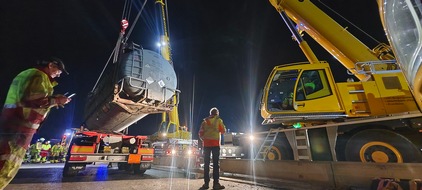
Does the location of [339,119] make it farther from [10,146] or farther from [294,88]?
[10,146]

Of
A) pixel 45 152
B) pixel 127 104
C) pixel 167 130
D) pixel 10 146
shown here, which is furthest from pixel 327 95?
pixel 45 152

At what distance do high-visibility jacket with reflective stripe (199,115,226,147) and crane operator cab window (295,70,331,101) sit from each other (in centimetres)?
218

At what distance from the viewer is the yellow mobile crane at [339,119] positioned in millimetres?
4031

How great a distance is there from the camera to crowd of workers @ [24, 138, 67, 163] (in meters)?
13.8

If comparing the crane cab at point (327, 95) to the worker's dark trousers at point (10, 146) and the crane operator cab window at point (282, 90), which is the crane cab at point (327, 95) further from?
the worker's dark trousers at point (10, 146)

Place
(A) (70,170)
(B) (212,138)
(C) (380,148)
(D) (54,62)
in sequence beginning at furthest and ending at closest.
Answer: (A) (70,170), (B) (212,138), (C) (380,148), (D) (54,62)

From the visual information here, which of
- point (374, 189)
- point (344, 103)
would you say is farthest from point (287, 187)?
point (344, 103)

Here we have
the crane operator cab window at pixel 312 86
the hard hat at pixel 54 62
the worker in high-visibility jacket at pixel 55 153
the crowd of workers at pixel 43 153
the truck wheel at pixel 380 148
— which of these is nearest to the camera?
the hard hat at pixel 54 62

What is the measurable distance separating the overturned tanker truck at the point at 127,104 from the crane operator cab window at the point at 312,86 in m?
3.58

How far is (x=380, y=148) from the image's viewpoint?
4.26 metres

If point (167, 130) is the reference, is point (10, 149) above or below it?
below

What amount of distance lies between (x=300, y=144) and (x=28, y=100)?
5013 millimetres

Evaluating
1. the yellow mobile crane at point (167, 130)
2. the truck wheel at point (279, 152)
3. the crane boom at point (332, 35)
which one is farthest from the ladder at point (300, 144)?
the yellow mobile crane at point (167, 130)

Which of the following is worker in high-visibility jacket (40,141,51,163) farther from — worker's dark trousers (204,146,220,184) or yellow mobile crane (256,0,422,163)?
yellow mobile crane (256,0,422,163)
